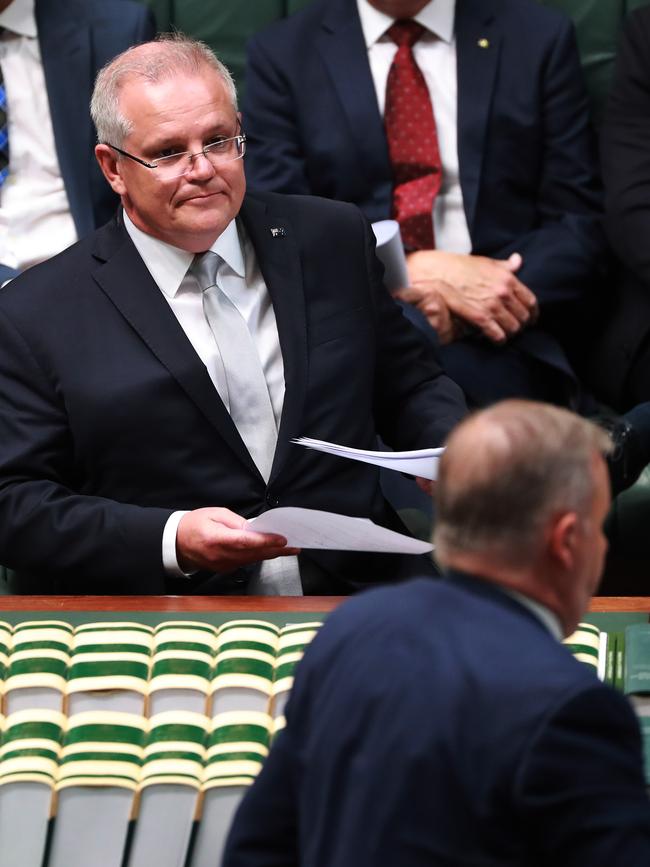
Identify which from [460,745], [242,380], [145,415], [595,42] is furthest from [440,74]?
[460,745]

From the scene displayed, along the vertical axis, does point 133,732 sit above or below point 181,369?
below

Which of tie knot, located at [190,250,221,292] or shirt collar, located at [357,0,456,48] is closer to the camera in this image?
tie knot, located at [190,250,221,292]

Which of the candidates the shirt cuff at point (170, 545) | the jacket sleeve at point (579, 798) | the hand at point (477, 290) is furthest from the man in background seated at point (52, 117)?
the jacket sleeve at point (579, 798)

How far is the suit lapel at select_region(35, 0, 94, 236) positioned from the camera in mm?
3260

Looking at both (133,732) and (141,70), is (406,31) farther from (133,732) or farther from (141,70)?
(133,732)

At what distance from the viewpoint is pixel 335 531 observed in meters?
1.80

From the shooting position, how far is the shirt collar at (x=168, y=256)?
2350 mm

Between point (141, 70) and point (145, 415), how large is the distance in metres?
0.54

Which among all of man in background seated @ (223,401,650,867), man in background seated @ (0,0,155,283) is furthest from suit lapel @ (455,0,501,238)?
man in background seated @ (223,401,650,867)

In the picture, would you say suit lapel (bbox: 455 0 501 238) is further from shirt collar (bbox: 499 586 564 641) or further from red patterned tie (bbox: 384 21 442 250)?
shirt collar (bbox: 499 586 564 641)

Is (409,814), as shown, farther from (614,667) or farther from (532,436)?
(614,667)

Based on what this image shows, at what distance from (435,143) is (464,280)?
0.31 m

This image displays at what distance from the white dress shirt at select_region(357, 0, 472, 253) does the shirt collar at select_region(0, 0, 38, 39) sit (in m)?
0.72

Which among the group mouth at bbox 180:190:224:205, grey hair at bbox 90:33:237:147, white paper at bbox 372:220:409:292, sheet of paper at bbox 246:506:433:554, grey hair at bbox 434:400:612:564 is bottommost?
sheet of paper at bbox 246:506:433:554
